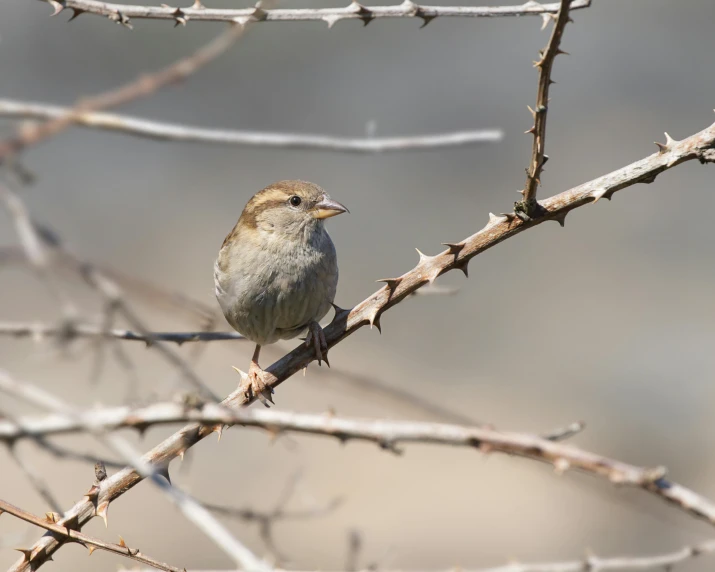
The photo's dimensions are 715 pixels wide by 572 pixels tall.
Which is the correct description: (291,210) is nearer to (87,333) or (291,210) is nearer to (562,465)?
(87,333)

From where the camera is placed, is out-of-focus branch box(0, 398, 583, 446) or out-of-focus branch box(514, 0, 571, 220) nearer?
out-of-focus branch box(0, 398, 583, 446)

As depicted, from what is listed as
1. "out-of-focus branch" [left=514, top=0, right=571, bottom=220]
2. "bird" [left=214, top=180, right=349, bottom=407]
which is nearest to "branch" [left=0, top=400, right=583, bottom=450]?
"out-of-focus branch" [left=514, top=0, right=571, bottom=220]

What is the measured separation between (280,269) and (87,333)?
2572 millimetres

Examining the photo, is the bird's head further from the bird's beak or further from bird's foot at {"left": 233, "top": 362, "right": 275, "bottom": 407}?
bird's foot at {"left": 233, "top": 362, "right": 275, "bottom": 407}

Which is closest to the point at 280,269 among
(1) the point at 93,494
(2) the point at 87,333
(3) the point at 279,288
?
(3) the point at 279,288

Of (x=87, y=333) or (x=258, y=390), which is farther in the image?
(x=258, y=390)

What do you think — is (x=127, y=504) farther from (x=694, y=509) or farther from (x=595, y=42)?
(x=595, y=42)

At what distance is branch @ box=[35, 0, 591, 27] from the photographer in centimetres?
232

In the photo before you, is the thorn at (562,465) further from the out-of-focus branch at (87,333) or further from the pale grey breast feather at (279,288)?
the pale grey breast feather at (279,288)

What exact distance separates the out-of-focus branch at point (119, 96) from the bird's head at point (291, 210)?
3.14 m

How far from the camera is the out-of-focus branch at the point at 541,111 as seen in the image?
5.94 feet

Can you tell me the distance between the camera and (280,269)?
14.2 feet

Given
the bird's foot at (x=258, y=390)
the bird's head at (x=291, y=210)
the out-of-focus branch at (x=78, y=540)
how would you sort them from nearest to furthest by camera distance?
the out-of-focus branch at (x=78, y=540) → the bird's foot at (x=258, y=390) → the bird's head at (x=291, y=210)

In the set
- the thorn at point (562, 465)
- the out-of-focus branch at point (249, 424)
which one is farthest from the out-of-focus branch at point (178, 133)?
the thorn at point (562, 465)
